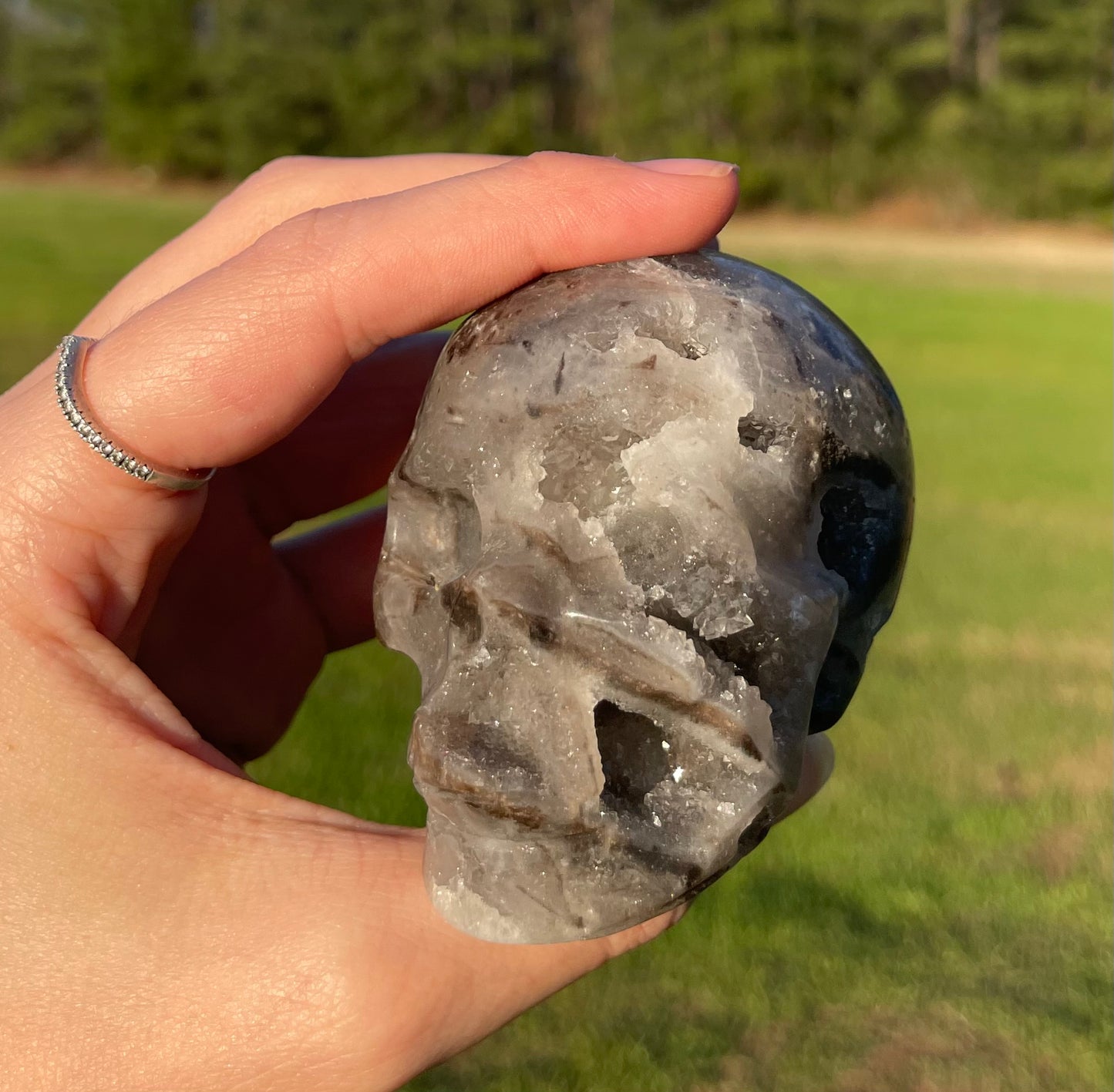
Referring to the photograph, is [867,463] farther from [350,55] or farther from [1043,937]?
[350,55]

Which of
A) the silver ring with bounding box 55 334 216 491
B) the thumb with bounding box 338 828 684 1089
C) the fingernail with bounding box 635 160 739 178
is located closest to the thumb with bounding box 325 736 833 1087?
the thumb with bounding box 338 828 684 1089

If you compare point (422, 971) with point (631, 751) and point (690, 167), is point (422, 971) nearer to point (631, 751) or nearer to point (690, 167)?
point (631, 751)

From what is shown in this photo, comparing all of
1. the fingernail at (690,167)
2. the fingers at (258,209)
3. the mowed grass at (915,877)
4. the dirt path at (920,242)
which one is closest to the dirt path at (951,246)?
the dirt path at (920,242)

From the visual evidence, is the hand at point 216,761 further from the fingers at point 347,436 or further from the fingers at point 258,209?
the fingers at point 347,436

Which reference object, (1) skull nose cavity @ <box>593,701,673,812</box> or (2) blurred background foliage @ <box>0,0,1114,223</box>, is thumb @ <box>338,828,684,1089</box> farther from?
(2) blurred background foliage @ <box>0,0,1114,223</box>

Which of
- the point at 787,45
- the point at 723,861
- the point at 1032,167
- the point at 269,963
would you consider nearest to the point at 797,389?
the point at 723,861

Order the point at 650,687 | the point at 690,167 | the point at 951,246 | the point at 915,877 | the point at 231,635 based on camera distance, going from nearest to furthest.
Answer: the point at 650,687
the point at 690,167
the point at 231,635
the point at 915,877
the point at 951,246

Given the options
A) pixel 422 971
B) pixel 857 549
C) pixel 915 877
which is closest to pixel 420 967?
pixel 422 971
